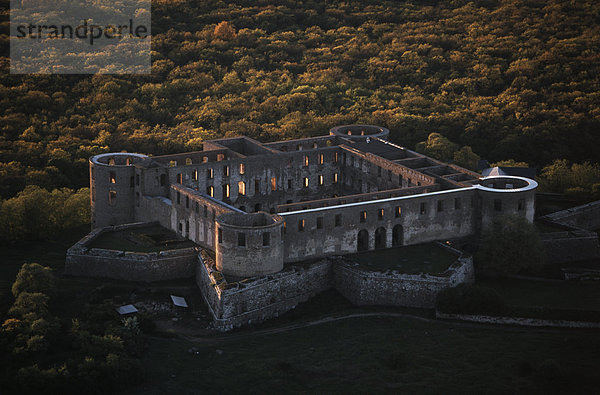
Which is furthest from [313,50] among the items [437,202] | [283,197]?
[437,202]

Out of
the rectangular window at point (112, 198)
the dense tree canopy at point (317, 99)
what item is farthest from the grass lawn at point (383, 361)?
the dense tree canopy at point (317, 99)

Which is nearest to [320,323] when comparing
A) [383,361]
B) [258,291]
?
[258,291]

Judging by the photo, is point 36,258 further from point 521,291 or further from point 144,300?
point 521,291

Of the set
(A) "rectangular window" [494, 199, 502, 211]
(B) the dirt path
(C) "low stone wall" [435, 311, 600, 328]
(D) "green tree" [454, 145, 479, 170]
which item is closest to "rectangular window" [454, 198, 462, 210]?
(A) "rectangular window" [494, 199, 502, 211]

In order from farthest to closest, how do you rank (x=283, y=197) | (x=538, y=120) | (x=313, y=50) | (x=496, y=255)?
(x=313, y=50) → (x=538, y=120) → (x=283, y=197) → (x=496, y=255)

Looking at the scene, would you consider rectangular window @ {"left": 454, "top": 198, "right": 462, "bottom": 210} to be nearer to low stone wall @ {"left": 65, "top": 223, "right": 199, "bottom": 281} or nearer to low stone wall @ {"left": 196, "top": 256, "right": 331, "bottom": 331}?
low stone wall @ {"left": 196, "top": 256, "right": 331, "bottom": 331}

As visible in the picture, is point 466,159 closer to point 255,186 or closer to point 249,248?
point 255,186
